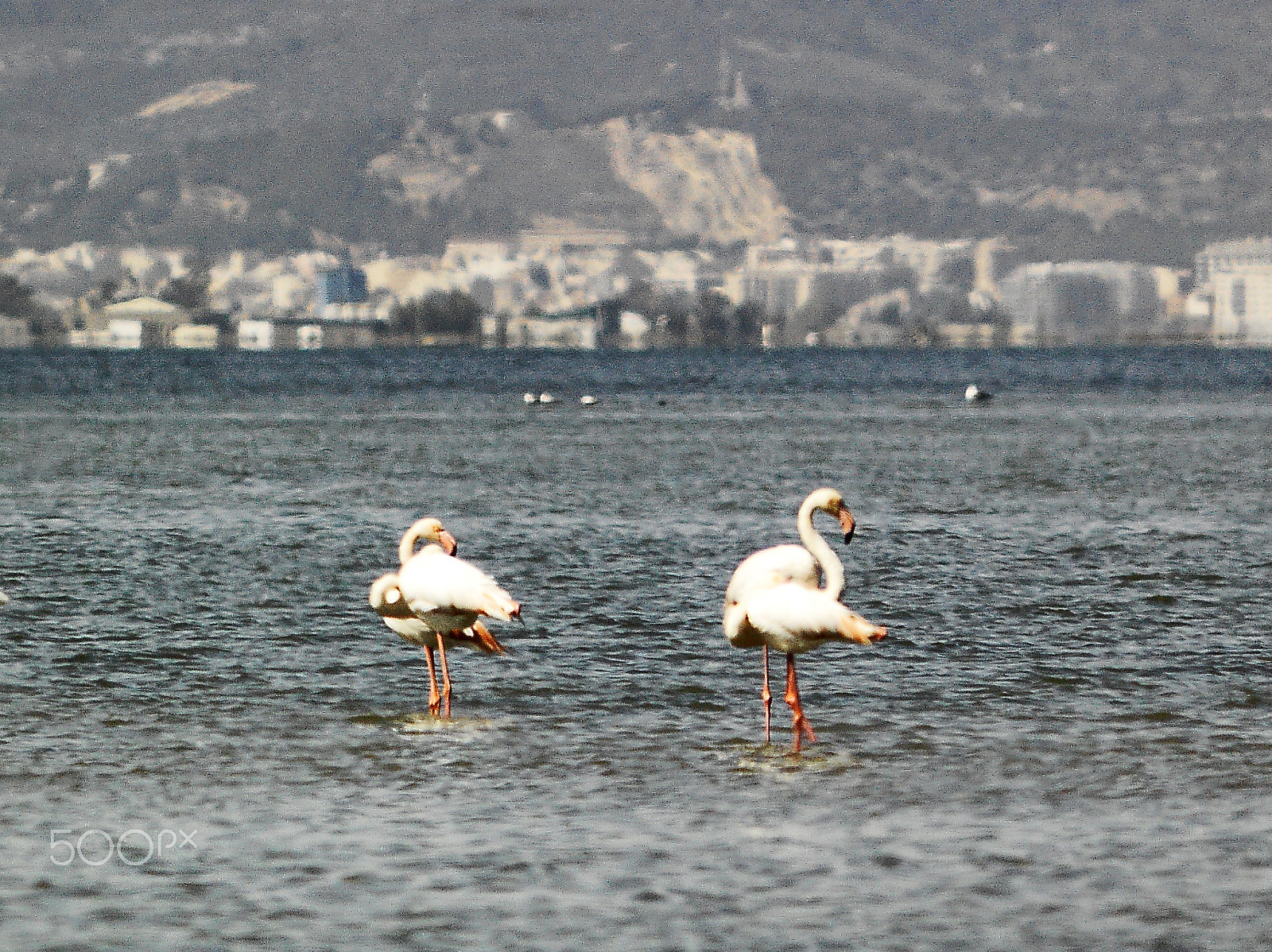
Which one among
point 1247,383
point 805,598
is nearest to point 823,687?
point 805,598

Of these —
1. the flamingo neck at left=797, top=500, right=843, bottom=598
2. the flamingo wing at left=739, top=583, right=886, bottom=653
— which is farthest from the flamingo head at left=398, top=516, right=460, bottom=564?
the flamingo wing at left=739, top=583, right=886, bottom=653

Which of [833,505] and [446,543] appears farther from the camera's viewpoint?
[446,543]

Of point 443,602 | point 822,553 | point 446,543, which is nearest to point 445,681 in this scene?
point 443,602

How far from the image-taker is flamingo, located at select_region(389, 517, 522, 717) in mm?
14938

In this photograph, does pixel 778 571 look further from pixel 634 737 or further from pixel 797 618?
pixel 634 737

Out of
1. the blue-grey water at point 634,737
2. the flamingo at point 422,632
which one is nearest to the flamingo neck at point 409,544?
the flamingo at point 422,632

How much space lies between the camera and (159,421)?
77562 mm

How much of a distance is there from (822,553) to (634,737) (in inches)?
70.5

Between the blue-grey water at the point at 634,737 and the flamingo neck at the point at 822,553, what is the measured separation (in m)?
1.10

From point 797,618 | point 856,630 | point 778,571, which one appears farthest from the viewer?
point 778,571

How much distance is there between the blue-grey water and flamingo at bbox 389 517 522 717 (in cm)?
60

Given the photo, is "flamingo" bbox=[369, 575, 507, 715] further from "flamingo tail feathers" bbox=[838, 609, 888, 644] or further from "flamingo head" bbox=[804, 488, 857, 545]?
"flamingo tail feathers" bbox=[838, 609, 888, 644]

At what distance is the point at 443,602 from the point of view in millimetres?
15117

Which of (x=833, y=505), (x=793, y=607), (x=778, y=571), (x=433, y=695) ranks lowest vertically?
(x=433, y=695)
